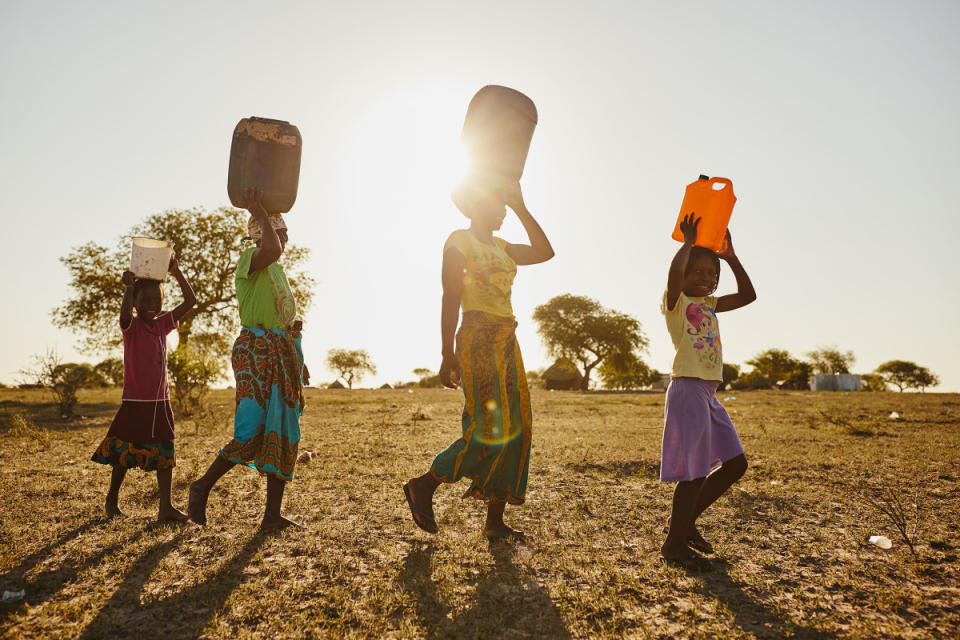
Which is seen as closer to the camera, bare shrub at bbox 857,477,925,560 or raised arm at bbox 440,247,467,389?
raised arm at bbox 440,247,467,389

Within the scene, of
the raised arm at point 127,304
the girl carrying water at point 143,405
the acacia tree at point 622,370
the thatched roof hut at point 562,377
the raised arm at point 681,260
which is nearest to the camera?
the raised arm at point 681,260

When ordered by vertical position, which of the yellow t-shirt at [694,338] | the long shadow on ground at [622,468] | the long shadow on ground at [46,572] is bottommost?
the long shadow on ground at [46,572]

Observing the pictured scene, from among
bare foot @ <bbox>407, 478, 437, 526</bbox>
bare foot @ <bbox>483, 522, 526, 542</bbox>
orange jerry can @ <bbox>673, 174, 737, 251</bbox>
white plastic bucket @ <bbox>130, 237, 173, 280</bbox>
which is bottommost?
bare foot @ <bbox>483, 522, 526, 542</bbox>

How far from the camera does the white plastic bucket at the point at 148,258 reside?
4.23m

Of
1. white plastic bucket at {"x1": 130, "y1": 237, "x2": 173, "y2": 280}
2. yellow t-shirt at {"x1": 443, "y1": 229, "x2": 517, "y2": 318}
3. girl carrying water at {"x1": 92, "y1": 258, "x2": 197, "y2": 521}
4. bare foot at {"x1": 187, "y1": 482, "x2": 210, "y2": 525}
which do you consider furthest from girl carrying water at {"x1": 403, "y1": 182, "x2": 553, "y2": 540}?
white plastic bucket at {"x1": 130, "y1": 237, "x2": 173, "y2": 280}

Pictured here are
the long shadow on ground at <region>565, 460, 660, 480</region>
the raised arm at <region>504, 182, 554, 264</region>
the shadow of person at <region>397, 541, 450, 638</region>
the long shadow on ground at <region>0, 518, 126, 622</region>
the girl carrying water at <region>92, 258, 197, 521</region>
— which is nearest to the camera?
the shadow of person at <region>397, 541, 450, 638</region>

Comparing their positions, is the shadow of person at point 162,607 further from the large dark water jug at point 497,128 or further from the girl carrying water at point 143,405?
the large dark water jug at point 497,128

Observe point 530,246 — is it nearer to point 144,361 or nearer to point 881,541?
point 881,541

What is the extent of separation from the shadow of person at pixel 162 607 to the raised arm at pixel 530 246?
99.1 inches

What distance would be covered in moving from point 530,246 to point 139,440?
3182mm

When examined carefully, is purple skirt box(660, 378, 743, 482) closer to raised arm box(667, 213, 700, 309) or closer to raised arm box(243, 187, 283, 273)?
raised arm box(667, 213, 700, 309)

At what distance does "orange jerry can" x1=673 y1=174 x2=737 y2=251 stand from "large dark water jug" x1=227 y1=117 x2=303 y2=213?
2684 millimetres

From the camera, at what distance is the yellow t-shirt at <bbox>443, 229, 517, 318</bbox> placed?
3471mm

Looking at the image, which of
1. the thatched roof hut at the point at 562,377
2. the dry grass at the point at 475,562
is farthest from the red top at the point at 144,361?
the thatched roof hut at the point at 562,377
